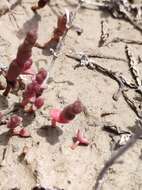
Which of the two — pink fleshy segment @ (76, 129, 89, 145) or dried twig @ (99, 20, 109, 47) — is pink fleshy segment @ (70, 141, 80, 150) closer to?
pink fleshy segment @ (76, 129, 89, 145)

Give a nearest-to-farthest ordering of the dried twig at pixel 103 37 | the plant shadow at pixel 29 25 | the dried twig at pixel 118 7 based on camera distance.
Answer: the plant shadow at pixel 29 25 → the dried twig at pixel 103 37 → the dried twig at pixel 118 7

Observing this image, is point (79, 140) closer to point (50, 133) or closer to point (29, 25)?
point (50, 133)

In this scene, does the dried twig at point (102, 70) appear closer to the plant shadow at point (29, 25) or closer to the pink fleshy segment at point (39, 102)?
the plant shadow at point (29, 25)

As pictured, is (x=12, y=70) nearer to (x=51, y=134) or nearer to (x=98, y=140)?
(x=51, y=134)

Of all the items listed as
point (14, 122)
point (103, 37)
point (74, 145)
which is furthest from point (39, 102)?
point (103, 37)

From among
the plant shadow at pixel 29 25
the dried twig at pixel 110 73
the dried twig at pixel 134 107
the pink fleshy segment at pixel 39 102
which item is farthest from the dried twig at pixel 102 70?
the pink fleshy segment at pixel 39 102

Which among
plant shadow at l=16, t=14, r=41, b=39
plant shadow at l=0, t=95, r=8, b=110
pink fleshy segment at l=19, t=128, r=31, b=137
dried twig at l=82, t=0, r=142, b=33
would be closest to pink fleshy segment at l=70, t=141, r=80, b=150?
pink fleshy segment at l=19, t=128, r=31, b=137

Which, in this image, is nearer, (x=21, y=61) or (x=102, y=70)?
(x=21, y=61)

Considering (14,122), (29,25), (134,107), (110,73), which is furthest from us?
(29,25)
